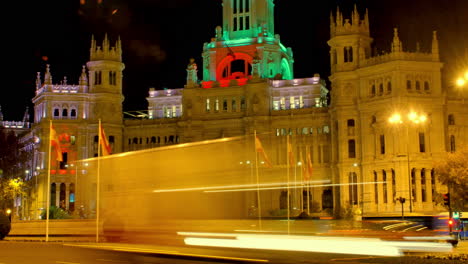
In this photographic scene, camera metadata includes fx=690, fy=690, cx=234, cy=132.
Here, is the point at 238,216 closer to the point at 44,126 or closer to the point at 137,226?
the point at 137,226

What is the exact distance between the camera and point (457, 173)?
65375 mm

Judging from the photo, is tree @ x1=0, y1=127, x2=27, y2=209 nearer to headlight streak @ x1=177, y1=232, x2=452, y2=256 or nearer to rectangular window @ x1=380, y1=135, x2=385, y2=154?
rectangular window @ x1=380, y1=135, x2=385, y2=154

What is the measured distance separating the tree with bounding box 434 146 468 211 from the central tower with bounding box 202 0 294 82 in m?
44.4

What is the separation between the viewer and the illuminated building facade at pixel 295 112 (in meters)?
90.2

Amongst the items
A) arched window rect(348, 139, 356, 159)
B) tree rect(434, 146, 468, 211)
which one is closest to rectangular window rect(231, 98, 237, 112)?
arched window rect(348, 139, 356, 159)

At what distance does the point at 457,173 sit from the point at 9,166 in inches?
2738

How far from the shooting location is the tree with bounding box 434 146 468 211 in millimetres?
65250

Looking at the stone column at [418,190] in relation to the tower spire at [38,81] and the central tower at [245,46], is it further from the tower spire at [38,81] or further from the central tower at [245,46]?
the tower spire at [38,81]

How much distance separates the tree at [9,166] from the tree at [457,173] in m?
57.2

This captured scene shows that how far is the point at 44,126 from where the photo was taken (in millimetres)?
108688

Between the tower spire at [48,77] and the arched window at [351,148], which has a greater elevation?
the tower spire at [48,77]

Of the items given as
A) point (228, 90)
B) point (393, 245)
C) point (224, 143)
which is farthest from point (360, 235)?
point (228, 90)

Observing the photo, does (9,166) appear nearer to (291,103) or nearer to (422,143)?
(291,103)

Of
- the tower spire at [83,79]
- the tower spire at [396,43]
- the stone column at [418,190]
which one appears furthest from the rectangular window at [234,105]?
the stone column at [418,190]
